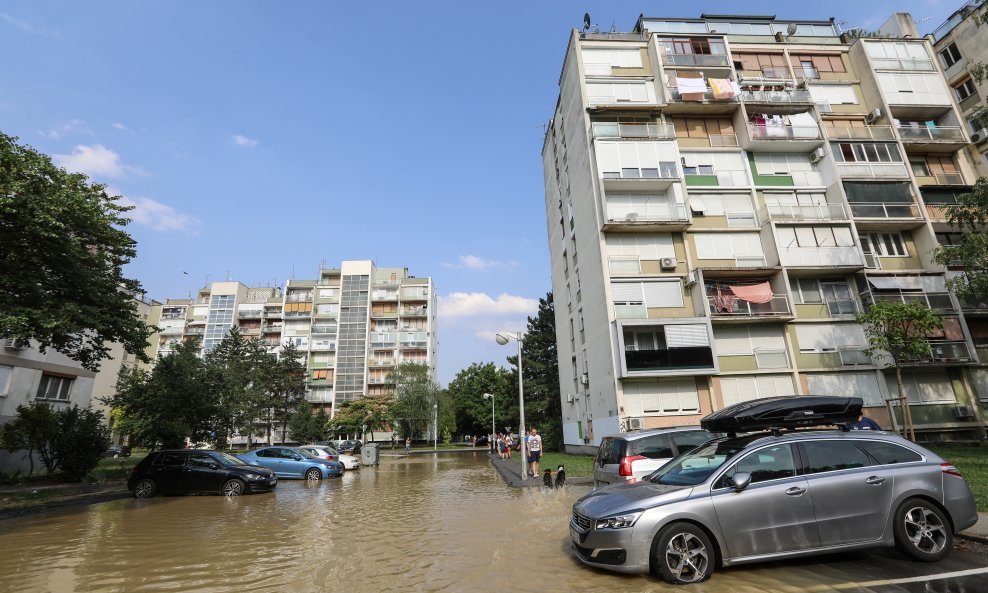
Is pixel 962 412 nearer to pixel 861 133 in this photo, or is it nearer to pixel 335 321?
pixel 861 133

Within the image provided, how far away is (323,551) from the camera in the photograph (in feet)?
23.6

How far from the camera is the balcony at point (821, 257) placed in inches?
955

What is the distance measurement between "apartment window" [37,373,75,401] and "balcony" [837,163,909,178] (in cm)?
4333

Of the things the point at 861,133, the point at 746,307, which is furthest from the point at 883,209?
the point at 746,307

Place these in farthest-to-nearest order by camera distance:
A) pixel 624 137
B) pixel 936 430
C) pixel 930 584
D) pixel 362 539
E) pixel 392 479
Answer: pixel 624 137 → pixel 936 430 → pixel 392 479 → pixel 362 539 → pixel 930 584

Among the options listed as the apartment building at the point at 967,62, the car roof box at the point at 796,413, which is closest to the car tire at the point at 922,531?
the car roof box at the point at 796,413

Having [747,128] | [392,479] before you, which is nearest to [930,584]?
[392,479]

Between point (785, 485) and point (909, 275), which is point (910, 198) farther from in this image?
point (785, 485)

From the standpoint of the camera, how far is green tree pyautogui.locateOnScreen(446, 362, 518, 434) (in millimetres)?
71250

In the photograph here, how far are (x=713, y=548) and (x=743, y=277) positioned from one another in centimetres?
2310

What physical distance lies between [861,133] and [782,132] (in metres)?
5.17

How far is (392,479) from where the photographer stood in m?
20.2

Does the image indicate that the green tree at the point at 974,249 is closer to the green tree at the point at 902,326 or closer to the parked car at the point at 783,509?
the green tree at the point at 902,326

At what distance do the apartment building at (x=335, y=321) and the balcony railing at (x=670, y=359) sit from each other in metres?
50.8
